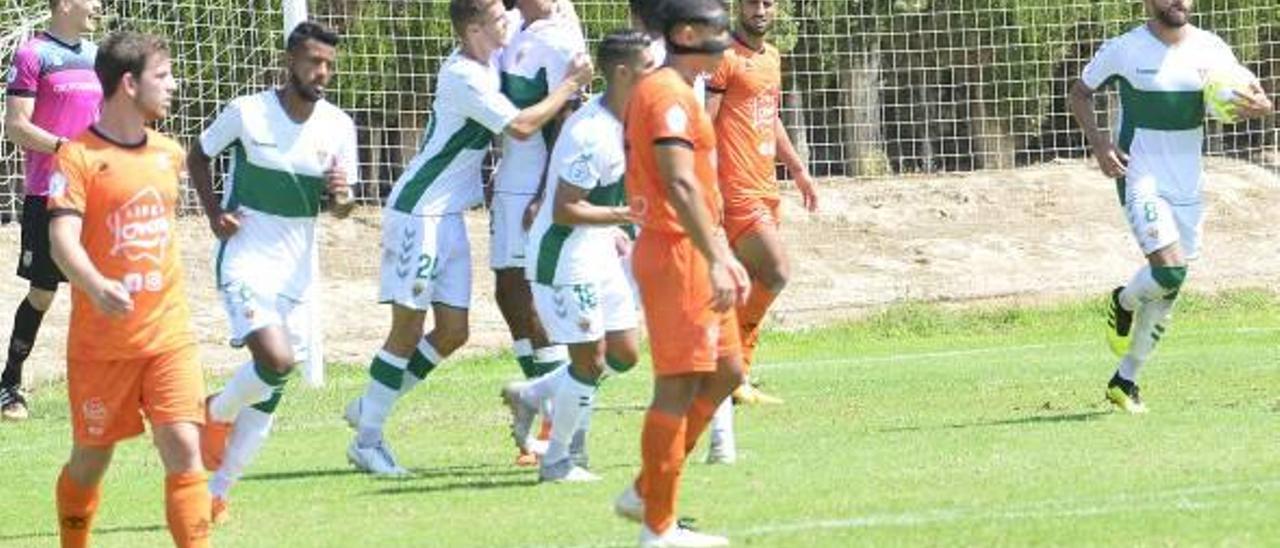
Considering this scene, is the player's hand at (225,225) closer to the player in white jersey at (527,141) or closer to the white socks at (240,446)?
the white socks at (240,446)

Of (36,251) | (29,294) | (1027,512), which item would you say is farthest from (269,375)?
(29,294)

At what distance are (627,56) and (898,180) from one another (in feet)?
55.0

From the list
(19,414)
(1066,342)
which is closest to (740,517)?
(19,414)

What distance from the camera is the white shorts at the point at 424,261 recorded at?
1396cm

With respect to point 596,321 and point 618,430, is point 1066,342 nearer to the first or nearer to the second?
point 618,430

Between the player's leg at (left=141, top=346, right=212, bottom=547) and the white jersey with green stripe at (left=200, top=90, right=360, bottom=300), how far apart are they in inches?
86.3

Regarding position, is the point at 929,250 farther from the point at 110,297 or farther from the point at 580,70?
the point at 110,297

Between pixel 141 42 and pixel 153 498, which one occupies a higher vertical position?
pixel 141 42

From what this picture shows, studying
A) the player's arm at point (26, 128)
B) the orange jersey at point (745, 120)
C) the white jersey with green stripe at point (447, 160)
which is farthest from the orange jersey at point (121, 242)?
the player's arm at point (26, 128)

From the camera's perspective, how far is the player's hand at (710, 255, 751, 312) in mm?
10144

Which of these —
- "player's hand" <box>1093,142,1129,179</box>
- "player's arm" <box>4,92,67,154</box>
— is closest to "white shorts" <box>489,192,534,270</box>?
"player's arm" <box>4,92,67,154</box>

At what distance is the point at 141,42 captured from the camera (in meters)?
10.4

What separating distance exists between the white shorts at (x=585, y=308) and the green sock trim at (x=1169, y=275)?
12.2 ft

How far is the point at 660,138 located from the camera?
10320mm
